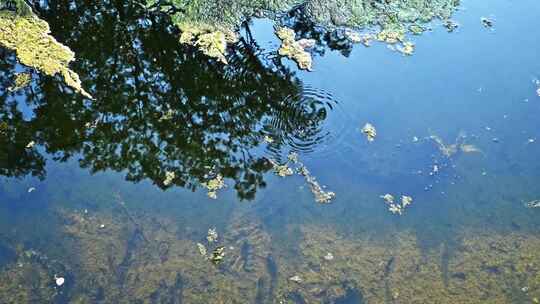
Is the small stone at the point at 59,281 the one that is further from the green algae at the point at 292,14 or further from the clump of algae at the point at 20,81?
the green algae at the point at 292,14

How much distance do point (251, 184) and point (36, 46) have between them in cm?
325

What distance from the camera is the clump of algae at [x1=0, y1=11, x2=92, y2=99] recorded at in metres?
5.91

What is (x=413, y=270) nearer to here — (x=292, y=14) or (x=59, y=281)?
(x=59, y=281)

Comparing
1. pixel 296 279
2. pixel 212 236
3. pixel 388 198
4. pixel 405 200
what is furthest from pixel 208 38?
pixel 296 279

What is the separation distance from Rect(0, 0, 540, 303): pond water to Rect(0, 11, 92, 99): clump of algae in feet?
0.38

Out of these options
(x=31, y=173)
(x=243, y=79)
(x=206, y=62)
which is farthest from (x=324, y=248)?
(x=31, y=173)

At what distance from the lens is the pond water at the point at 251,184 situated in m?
4.49

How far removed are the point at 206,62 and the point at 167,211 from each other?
2045 mm

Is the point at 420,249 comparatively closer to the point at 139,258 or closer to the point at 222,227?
the point at 222,227

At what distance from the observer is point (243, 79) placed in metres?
5.97

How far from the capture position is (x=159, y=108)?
5.78m

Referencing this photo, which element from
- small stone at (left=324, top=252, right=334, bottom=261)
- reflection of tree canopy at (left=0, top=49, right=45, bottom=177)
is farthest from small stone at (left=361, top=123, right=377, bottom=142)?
reflection of tree canopy at (left=0, top=49, right=45, bottom=177)

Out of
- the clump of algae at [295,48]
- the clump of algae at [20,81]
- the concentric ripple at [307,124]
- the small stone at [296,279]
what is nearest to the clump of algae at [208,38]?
the clump of algae at [295,48]

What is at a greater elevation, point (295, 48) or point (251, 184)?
point (295, 48)
